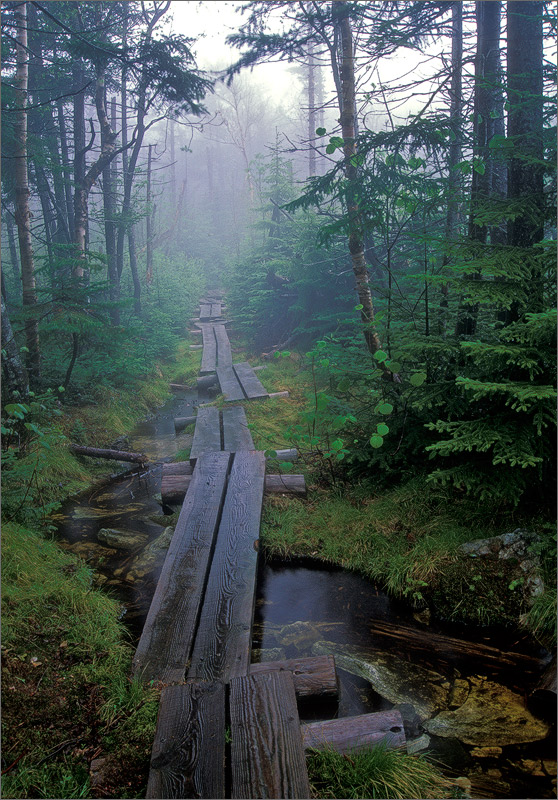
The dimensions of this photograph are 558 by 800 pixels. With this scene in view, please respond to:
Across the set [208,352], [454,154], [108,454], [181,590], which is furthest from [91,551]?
[208,352]

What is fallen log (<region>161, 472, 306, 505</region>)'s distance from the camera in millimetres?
5707

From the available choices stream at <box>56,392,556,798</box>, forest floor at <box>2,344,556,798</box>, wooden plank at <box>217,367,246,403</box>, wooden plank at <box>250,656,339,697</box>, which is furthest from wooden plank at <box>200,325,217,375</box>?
wooden plank at <box>250,656,339,697</box>

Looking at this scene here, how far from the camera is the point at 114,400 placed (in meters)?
9.30

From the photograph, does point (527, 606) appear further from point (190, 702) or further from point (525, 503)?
point (190, 702)

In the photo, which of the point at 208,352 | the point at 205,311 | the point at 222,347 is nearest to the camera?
the point at 208,352

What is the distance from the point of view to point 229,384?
1037cm

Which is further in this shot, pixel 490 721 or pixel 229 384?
pixel 229 384

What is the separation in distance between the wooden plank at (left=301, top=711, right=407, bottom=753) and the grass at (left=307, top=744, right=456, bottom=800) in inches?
1.7

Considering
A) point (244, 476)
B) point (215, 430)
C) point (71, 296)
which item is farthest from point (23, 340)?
point (244, 476)

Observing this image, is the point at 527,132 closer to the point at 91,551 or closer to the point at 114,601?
the point at 114,601

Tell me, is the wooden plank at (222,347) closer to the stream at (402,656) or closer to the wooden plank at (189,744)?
the stream at (402,656)

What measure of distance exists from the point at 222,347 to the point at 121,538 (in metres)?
9.31

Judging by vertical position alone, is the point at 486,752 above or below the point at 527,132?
below

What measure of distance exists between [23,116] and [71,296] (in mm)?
3869
